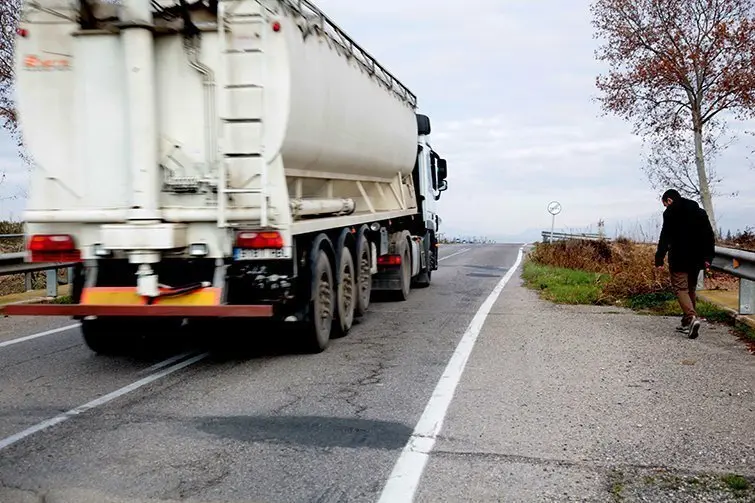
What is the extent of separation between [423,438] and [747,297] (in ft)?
23.5

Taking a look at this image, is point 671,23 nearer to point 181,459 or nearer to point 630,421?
point 630,421

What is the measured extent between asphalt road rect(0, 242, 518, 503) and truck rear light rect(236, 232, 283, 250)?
4.18ft

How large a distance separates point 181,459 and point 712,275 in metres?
13.1

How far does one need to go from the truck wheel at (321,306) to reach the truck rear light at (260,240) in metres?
1.22

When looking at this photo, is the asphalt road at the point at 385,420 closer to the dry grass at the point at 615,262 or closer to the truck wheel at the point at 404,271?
the dry grass at the point at 615,262

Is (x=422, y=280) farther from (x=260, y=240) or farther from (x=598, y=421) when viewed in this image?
(x=598, y=421)

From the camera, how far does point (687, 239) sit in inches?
401

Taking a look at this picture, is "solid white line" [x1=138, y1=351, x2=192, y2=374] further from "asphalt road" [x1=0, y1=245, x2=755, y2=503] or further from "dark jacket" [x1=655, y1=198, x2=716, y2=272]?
"dark jacket" [x1=655, y1=198, x2=716, y2=272]

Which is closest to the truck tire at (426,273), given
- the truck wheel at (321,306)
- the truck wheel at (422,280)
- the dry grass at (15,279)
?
the truck wheel at (422,280)

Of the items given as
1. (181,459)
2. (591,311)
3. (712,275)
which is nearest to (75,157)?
(181,459)

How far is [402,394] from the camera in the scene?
21.8 ft

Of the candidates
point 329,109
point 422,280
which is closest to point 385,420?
point 329,109

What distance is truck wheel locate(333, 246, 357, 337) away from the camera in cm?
960

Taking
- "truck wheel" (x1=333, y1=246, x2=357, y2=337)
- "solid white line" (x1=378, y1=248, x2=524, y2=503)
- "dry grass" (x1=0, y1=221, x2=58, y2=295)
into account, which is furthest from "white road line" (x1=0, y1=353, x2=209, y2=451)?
"dry grass" (x1=0, y1=221, x2=58, y2=295)
